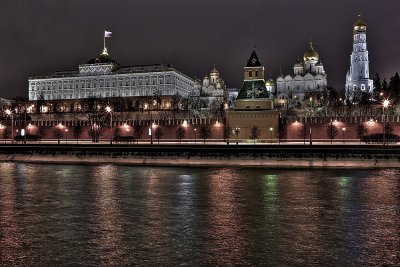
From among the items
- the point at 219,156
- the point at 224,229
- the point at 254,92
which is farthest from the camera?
the point at 254,92

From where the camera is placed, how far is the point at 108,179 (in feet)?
83.3

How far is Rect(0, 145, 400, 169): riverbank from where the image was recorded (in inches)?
1232

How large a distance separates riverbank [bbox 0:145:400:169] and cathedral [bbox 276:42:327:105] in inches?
2719

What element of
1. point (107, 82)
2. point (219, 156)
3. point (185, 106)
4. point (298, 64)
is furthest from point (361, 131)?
point (107, 82)

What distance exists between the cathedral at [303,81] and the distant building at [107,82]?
80.2 ft

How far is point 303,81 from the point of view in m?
104

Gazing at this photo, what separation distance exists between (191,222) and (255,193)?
6501mm

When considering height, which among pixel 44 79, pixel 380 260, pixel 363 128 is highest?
pixel 44 79

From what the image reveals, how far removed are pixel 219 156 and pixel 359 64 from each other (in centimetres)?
7213

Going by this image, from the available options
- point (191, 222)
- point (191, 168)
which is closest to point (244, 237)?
point (191, 222)

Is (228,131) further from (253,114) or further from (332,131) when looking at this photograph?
(332,131)

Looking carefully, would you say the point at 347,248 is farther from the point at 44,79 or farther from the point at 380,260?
the point at 44,79

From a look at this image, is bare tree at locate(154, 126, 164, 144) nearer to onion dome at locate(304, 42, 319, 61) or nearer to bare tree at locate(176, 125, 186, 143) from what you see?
bare tree at locate(176, 125, 186, 143)

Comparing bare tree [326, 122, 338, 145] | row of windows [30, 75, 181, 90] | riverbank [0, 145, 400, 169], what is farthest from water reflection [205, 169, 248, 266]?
row of windows [30, 75, 181, 90]
